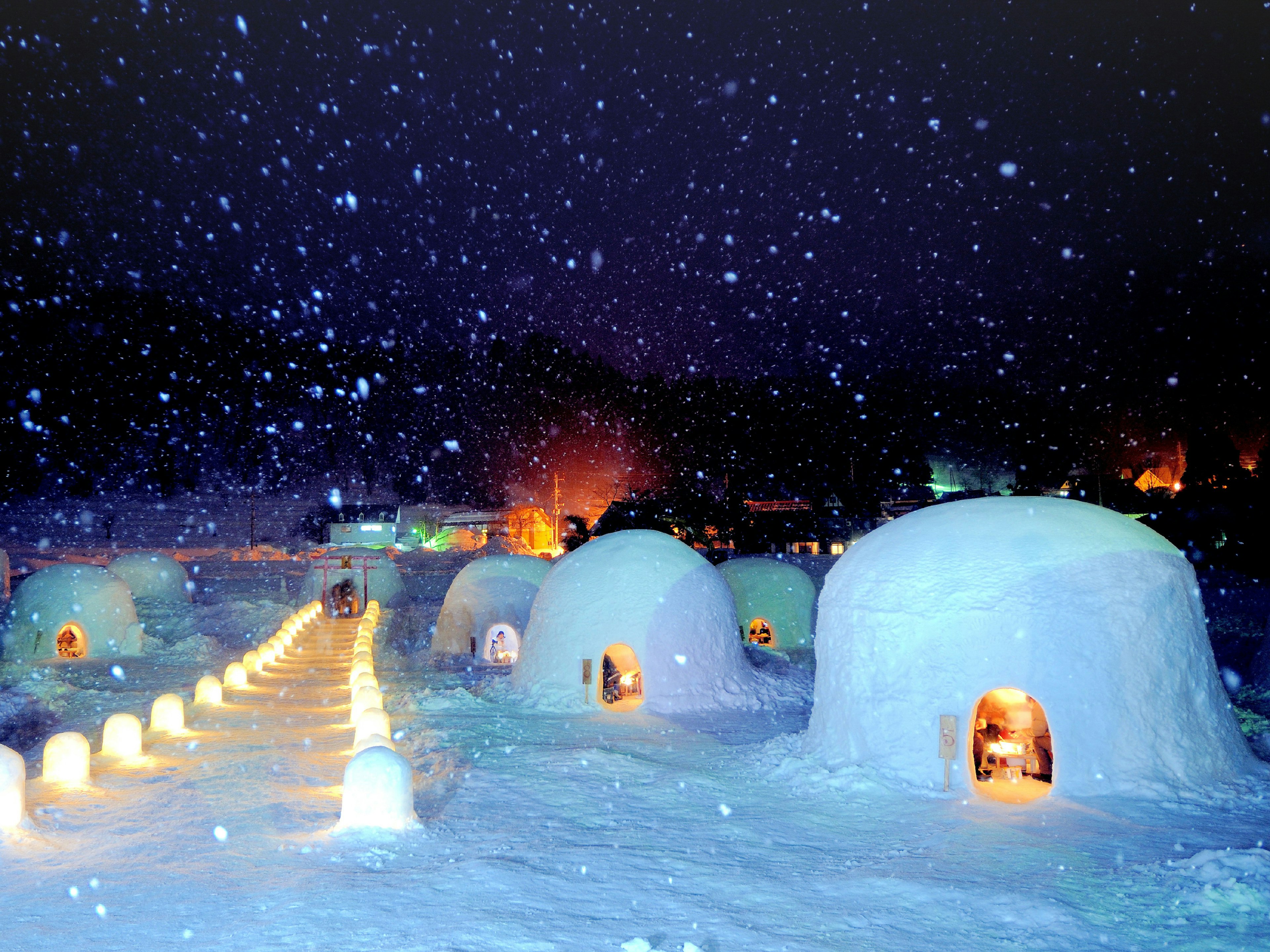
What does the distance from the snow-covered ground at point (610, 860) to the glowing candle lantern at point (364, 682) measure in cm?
194

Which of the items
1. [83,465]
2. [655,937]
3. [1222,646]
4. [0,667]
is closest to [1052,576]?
[655,937]

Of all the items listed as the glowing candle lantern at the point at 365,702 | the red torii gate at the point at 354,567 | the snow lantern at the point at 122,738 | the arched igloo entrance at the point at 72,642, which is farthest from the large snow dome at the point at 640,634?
the red torii gate at the point at 354,567

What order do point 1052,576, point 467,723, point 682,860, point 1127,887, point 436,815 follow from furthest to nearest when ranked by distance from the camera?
point 467,723 < point 1052,576 < point 436,815 < point 682,860 < point 1127,887

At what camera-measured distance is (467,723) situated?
12.4m

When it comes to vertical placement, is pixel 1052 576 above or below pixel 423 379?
below

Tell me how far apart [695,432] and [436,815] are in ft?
180

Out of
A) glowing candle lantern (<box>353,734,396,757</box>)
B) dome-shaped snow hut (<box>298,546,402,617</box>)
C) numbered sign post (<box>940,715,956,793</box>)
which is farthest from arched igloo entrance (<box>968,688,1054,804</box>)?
dome-shaped snow hut (<box>298,546,402,617</box>)

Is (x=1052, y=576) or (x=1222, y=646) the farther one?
(x=1222, y=646)

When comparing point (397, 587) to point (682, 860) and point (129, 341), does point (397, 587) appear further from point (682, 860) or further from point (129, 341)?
point (129, 341)

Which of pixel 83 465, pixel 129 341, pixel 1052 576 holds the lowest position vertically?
pixel 1052 576

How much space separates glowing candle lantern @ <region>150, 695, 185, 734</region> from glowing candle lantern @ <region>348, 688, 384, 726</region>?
235cm

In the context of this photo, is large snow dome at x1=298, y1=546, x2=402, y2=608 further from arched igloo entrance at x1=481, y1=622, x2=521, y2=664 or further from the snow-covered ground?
the snow-covered ground

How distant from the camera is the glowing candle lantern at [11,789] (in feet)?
22.4

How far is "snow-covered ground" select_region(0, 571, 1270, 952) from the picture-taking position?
526cm
